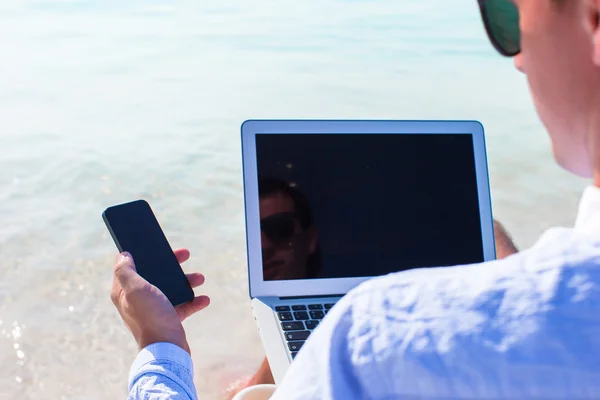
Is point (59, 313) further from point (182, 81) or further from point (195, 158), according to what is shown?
point (182, 81)

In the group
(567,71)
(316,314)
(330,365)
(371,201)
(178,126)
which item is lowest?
(178,126)

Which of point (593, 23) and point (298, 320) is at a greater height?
point (593, 23)

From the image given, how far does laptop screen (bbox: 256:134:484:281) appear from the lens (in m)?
1.13

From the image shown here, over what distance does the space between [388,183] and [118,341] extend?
110cm

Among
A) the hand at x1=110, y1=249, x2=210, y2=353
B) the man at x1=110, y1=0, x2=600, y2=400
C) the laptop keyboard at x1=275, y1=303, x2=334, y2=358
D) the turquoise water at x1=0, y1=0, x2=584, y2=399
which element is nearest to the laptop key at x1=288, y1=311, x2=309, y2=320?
Result: the laptop keyboard at x1=275, y1=303, x2=334, y2=358

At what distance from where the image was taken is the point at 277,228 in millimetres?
1115

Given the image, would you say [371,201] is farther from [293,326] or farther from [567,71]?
[567,71]

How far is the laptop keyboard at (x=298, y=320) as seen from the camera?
3.27ft

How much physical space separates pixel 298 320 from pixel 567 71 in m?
0.69

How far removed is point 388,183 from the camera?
3.75 ft

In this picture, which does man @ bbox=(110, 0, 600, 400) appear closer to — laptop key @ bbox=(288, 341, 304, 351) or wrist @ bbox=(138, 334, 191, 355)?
wrist @ bbox=(138, 334, 191, 355)

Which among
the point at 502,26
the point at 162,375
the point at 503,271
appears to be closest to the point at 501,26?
the point at 502,26

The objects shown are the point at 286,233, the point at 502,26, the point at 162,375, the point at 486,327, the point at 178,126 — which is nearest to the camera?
the point at 486,327

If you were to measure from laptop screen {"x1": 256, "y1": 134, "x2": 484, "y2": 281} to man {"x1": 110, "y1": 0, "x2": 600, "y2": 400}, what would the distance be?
2.38ft
